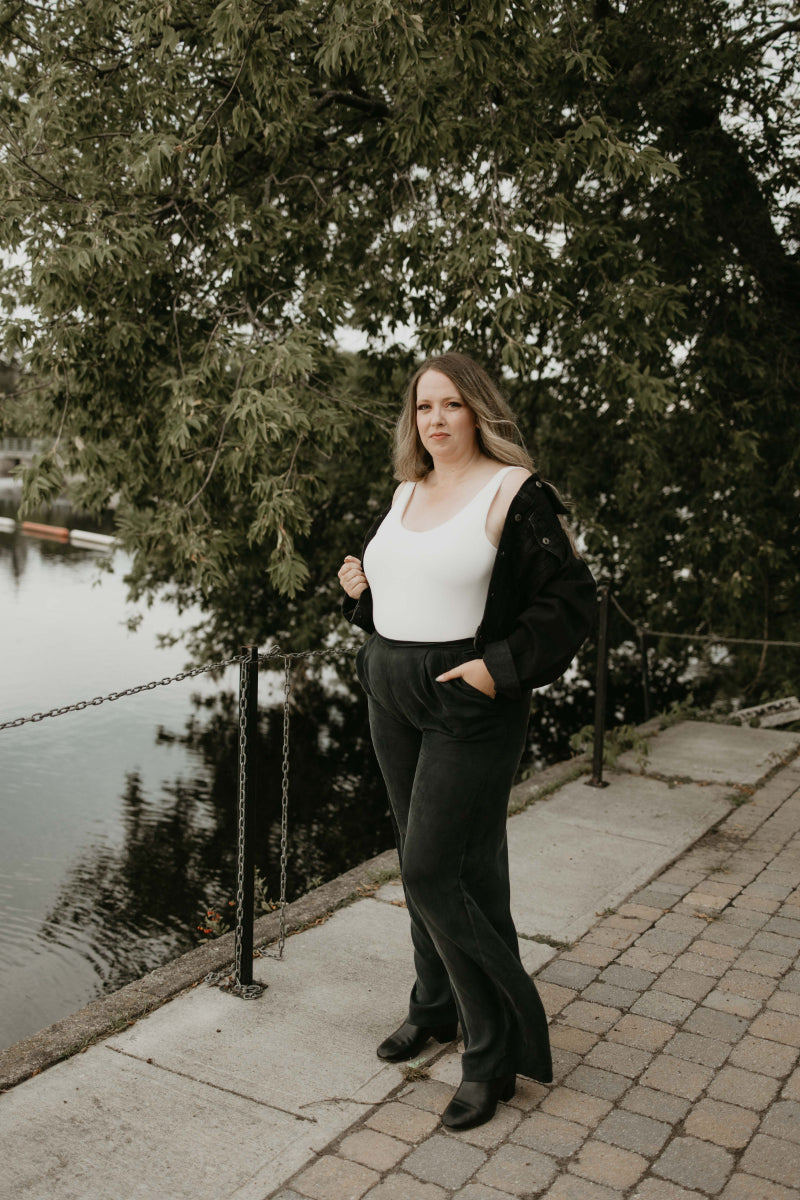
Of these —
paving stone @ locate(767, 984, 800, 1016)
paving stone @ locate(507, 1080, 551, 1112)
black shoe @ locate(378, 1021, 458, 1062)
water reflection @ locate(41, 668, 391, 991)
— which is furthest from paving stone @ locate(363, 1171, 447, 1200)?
water reflection @ locate(41, 668, 391, 991)

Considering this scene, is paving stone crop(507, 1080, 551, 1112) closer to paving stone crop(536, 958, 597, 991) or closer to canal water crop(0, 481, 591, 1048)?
paving stone crop(536, 958, 597, 991)

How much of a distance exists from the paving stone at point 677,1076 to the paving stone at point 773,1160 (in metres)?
0.26

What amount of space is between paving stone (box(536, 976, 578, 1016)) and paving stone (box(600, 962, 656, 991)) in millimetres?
173

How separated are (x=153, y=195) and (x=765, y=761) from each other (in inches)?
209

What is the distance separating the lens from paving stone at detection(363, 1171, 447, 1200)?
2676 millimetres

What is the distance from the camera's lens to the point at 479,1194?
269 cm

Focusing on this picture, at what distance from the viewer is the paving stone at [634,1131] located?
2.92 metres

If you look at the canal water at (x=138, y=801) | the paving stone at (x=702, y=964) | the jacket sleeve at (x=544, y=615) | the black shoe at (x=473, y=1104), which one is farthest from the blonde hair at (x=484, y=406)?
the canal water at (x=138, y=801)

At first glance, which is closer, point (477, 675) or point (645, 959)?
point (477, 675)

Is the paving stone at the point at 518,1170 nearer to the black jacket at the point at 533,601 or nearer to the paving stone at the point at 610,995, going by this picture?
the paving stone at the point at 610,995

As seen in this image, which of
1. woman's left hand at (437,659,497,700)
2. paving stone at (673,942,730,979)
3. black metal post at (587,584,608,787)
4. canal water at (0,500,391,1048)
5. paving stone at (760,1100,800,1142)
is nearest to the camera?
woman's left hand at (437,659,497,700)

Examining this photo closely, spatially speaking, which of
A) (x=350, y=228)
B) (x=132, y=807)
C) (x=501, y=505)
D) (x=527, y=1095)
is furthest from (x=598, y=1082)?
(x=350, y=228)

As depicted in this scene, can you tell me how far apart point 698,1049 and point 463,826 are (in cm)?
127

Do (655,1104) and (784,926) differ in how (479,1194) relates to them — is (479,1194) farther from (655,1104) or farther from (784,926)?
(784,926)
